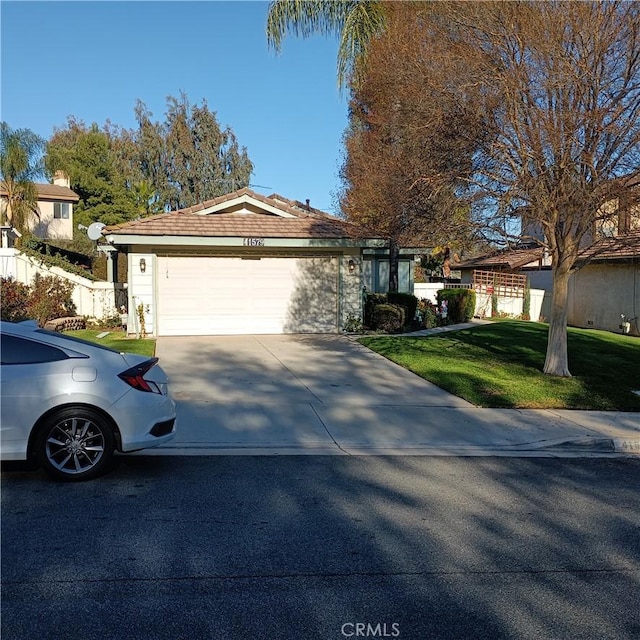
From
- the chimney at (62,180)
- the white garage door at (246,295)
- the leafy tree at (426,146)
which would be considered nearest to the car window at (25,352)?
the leafy tree at (426,146)

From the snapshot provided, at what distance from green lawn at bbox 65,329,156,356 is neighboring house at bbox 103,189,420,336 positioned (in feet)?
2.96

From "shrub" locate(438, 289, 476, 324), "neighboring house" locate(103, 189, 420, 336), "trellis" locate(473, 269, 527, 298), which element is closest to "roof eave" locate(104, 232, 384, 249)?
"neighboring house" locate(103, 189, 420, 336)

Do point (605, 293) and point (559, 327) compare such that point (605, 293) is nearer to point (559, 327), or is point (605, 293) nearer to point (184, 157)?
point (559, 327)

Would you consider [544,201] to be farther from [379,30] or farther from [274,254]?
[379,30]

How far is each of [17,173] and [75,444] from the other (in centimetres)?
2919

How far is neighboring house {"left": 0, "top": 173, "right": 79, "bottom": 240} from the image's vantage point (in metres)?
42.3

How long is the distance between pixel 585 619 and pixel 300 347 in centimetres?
1249

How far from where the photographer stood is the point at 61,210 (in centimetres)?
4344

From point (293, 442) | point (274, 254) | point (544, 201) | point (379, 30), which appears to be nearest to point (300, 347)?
point (274, 254)

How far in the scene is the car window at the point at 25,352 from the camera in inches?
234

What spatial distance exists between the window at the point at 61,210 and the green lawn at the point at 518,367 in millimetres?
32844

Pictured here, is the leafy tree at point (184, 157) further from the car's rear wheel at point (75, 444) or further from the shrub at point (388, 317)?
the car's rear wheel at point (75, 444)

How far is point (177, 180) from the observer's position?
161 feet

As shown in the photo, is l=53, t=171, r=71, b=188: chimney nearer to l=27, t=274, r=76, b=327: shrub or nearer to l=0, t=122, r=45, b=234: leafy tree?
l=0, t=122, r=45, b=234: leafy tree
